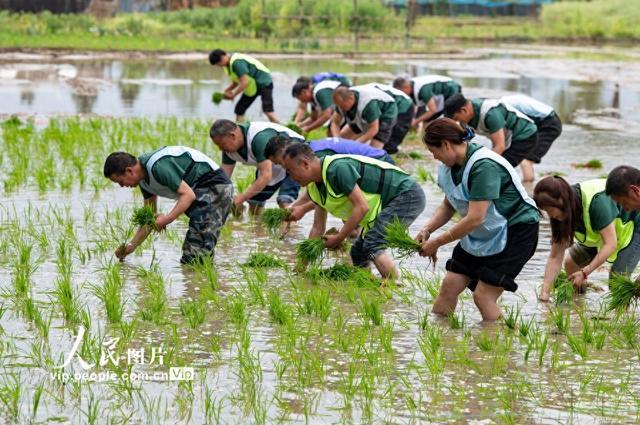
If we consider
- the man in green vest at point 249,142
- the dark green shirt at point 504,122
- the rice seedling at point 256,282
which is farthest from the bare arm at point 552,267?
the dark green shirt at point 504,122

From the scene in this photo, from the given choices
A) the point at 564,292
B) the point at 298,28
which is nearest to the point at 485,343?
the point at 564,292

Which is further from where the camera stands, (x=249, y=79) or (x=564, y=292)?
(x=249, y=79)

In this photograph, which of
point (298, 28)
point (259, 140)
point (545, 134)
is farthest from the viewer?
point (298, 28)

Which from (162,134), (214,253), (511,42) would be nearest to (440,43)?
(511,42)

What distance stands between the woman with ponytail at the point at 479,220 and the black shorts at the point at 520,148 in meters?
4.69

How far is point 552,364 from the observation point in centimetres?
575

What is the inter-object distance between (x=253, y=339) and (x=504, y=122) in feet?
17.5

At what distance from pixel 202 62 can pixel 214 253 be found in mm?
22498

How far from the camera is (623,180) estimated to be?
588 centimetres

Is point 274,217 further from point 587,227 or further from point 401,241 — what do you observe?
point 587,227

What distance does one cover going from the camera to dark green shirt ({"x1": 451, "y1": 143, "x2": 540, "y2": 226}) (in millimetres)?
5992

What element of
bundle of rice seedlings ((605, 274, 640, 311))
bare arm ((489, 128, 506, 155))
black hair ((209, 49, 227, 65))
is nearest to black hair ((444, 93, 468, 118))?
bare arm ((489, 128, 506, 155))

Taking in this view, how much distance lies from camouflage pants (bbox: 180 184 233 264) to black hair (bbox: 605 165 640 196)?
2.95m

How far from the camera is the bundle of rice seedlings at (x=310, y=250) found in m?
7.45
